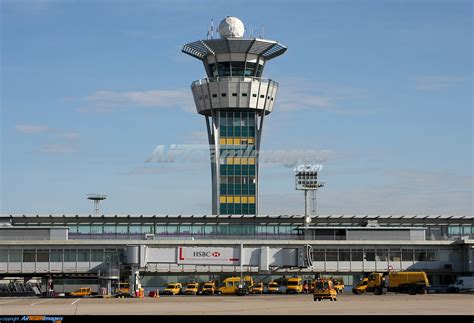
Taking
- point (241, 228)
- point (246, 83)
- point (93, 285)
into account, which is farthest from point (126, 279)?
point (246, 83)

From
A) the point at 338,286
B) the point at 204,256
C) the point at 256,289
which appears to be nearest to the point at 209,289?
the point at 204,256

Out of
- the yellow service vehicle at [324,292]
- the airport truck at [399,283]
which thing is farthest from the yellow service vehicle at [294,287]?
the yellow service vehicle at [324,292]

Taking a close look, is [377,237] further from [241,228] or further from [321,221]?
[241,228]

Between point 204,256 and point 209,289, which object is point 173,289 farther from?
point 204,256

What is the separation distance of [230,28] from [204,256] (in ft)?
274

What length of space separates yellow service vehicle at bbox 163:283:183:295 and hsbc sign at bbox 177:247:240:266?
6398mm

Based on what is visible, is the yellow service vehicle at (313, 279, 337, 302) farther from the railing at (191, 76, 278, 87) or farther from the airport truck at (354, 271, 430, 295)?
the railing at (191, 76, 278, 87)

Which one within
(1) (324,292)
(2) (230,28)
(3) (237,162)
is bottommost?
(1) (324,292)

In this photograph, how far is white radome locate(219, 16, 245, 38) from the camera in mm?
176000

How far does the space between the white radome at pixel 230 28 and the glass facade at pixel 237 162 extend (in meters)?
16.2

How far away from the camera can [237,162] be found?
179875 mm

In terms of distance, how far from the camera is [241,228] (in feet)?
441

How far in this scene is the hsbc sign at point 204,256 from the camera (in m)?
102

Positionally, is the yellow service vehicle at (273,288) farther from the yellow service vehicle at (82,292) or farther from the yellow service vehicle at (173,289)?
the yellow service vehicle at (82,292)
